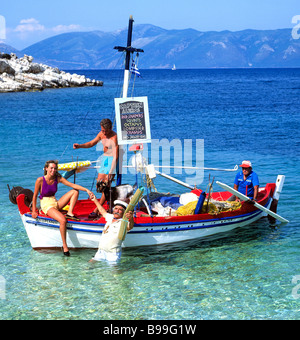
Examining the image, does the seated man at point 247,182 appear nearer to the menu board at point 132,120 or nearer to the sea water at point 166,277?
the sea water at point 166,277

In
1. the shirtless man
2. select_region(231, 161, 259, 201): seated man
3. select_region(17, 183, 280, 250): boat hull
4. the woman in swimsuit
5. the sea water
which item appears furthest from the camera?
select_region(231, 161, 259, 201): seated man

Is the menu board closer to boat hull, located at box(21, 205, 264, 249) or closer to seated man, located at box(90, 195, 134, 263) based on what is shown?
seated man, located at box(90, 195, 134, 263)

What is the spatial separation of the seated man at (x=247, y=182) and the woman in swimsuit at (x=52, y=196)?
15.1 ft

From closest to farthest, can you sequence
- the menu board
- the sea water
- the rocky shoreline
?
the sea water
the menu board
the rocky shoreline

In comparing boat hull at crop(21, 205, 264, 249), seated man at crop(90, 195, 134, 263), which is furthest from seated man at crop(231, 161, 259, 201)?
seated man at crop(90, 195, 134, 263)

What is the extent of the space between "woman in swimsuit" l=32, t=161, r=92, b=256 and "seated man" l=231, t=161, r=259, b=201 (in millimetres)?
4618

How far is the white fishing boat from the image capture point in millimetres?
11461

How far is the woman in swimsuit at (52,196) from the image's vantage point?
1115 cm

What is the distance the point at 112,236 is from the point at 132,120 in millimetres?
3090

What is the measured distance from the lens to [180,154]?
26641 millimetres

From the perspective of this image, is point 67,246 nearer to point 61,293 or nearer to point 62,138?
point 61,293

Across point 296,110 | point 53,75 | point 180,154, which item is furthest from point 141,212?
point 53,75

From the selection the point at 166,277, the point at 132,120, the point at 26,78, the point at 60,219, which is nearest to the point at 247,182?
the point at 132,120

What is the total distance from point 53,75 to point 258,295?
86.2 metres
